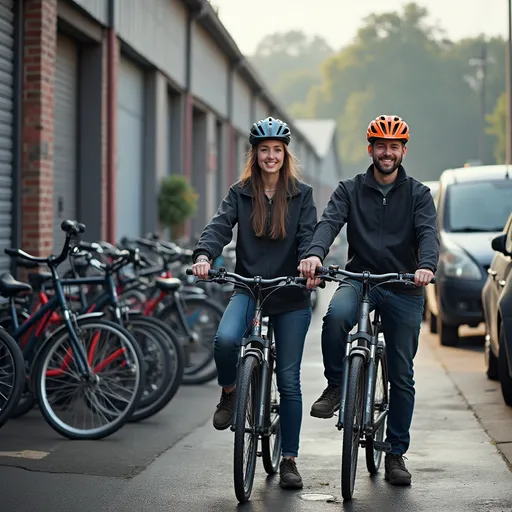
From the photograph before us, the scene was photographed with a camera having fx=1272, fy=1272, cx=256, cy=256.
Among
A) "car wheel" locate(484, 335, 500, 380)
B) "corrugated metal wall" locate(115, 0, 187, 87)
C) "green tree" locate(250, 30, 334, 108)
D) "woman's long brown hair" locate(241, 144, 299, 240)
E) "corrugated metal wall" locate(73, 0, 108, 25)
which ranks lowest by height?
"car wheel" locate(484, 335, 500, 380)

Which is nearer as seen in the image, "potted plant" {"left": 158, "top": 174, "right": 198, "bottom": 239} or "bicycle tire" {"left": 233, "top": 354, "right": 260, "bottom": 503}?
"bicycle tire" {"left": 233, "top": 354, "right": 260, "bottom": 503}

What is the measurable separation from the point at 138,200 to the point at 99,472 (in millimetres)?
13003

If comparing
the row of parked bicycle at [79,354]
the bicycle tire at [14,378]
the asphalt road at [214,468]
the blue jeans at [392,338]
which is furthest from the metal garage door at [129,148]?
the blue jeans at [392,338]

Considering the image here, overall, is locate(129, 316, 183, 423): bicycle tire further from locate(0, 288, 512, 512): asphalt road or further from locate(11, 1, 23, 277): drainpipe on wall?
locate(11, 1, 23, 277): drainpipe on wall

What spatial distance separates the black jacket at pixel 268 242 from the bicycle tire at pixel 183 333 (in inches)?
161

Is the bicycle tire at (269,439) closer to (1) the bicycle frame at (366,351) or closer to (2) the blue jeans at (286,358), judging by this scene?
(2) the blue jeans at (286,358)

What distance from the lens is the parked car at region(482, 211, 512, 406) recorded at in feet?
30.6

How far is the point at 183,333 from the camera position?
10.9 meters

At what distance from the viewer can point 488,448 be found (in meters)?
7.87

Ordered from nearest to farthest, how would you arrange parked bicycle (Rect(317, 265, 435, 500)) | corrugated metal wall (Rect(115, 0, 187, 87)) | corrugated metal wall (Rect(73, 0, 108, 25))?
parked bicycle (Rect(317, 265, 435, 500)), corrugated metal wall (Rect(73, 0, 108, 25)), corrugated metal wall (Rect(115, 0, 187, 87))

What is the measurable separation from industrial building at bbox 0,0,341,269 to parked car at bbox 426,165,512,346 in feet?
13.5

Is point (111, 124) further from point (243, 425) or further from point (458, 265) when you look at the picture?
point (243, 425)

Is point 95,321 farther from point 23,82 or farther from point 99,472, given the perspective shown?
point 23,82

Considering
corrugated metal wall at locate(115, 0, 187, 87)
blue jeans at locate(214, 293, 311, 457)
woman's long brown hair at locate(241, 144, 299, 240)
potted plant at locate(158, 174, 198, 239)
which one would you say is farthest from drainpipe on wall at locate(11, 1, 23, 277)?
potted plant at locate(158, 174, 198, 239)
